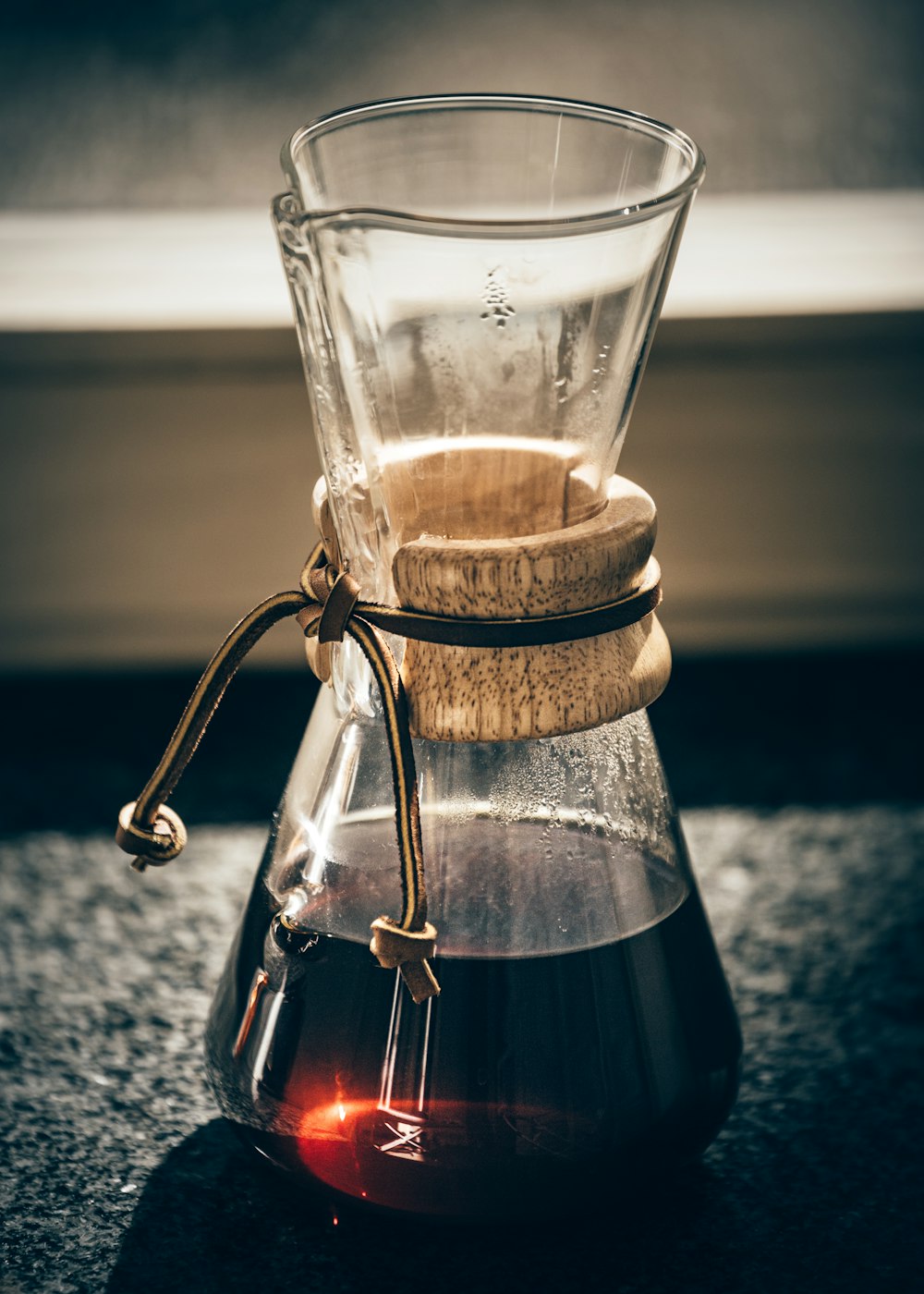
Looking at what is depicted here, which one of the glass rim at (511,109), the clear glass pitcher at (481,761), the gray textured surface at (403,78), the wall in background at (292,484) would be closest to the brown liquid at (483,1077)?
the clear glass pitcher at (481,761)

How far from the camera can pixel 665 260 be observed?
290mm

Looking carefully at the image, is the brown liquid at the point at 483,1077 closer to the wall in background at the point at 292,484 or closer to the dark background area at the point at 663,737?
the dark background area at the point at 663,737

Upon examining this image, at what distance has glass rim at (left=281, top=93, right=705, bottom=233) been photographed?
0.26m

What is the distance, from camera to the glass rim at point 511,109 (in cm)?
26

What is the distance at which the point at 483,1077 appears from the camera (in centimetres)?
30

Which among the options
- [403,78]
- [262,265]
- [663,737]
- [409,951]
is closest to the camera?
[409,951]

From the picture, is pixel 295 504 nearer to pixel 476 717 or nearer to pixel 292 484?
pixel 292 484

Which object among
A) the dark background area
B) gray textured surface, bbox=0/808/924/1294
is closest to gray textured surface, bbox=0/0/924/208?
the dark background area

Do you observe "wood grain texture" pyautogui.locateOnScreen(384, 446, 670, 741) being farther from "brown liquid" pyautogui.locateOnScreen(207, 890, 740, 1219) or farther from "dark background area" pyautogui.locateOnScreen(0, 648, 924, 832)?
"dark background area" pyautogui.locateOnScreen(0, 648, 924, 832)

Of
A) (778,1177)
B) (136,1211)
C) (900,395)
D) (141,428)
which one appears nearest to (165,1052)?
(136,1211)

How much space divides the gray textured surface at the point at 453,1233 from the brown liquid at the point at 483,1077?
0.02 metres

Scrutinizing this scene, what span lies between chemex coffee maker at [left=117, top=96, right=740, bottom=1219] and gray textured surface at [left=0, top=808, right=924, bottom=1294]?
0.08 feet

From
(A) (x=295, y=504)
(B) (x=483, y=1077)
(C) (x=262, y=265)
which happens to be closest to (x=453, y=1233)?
(B) (x=483, y=1077)

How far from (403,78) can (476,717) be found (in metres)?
0.94
